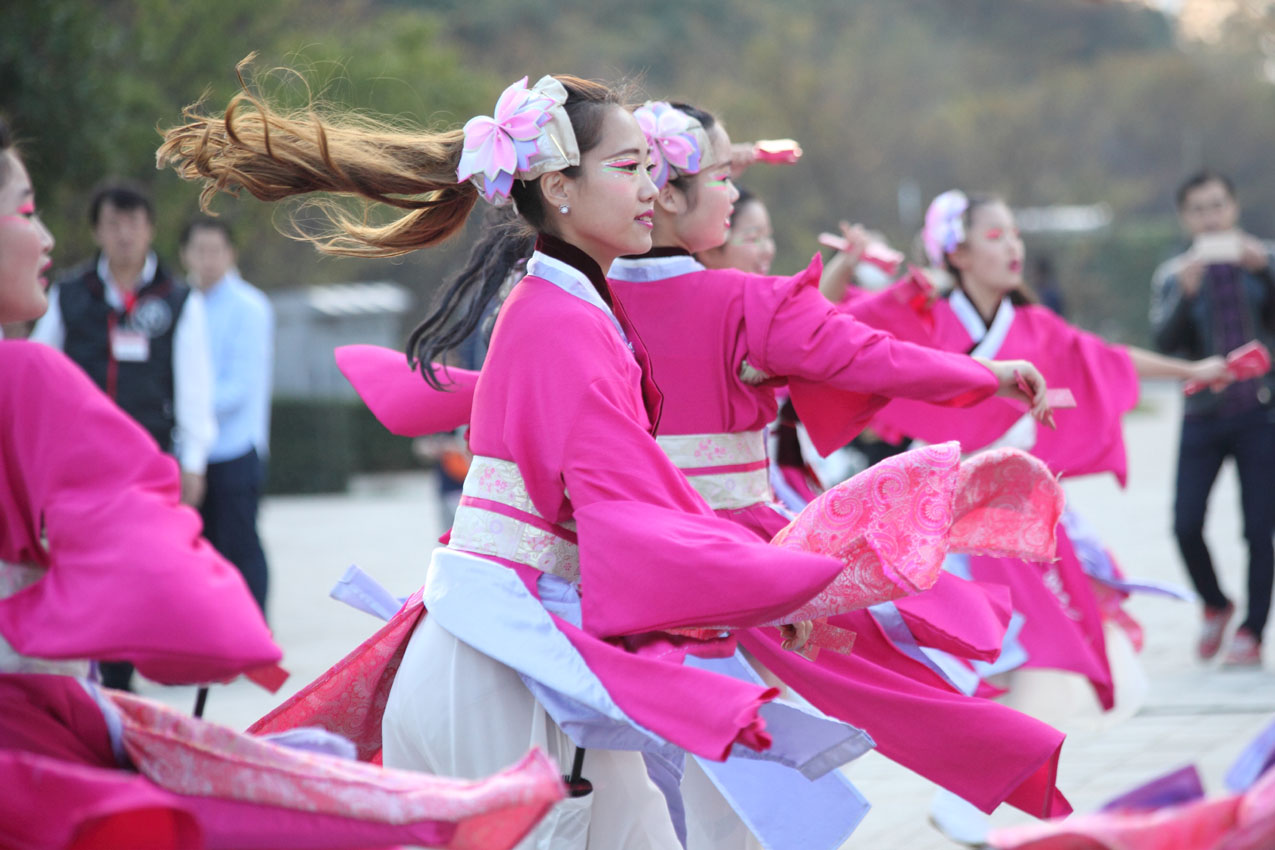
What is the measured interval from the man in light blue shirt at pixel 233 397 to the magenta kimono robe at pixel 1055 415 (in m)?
3.01

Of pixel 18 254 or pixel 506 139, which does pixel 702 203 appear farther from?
pixel 18 254

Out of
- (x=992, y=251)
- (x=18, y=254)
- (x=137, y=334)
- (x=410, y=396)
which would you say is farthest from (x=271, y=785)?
(x=137, y=334)

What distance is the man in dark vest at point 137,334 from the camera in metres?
6.08

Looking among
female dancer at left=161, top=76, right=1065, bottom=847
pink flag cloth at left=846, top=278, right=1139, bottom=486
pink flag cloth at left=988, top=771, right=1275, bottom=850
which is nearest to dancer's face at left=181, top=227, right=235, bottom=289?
pink flag cloth at left=846, top=278, right=1139, bottom=486

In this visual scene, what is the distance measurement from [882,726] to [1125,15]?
4605 centimetres

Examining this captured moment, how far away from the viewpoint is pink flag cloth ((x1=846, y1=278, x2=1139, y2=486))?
15.8 feet

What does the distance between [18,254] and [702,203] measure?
1.69 meters

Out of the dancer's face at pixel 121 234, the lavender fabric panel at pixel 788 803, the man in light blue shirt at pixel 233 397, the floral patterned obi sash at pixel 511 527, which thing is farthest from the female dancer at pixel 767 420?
the man in light blue shirt at pixel 233 397

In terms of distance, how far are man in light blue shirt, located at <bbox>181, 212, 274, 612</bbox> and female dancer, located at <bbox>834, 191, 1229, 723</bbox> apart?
9.95 feet

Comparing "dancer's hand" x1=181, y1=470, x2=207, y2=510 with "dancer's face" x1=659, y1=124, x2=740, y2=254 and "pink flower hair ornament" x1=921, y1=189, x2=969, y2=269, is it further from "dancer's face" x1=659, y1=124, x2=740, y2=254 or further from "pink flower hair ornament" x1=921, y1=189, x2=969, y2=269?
"dancer's face" x1=659, y1=124, x2=740, y2=254

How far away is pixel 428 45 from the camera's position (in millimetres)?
25766

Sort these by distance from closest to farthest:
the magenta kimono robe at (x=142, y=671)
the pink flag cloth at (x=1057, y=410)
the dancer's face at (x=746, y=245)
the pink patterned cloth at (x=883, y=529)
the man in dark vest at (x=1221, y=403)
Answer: the magenta kimono robe at (x=142, y=671) < the pink patterned cloth at (x=883, y=529) < the dancer's face at (x=746, y=245) < the pink flag cloth at (x=1057, y=410) < the man in dark vest at (x=1221, y=403)

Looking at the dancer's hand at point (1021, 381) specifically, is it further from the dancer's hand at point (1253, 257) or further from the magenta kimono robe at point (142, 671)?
the dancer's hand at point (1253, 257)

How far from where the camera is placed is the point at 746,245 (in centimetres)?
429
